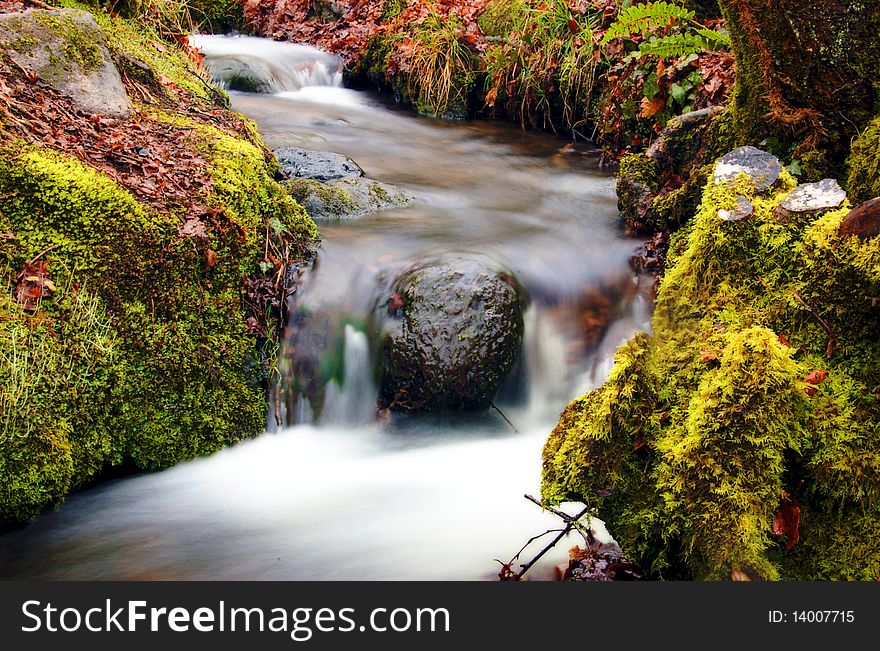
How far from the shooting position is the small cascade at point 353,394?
4.62m

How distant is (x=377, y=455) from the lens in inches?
176

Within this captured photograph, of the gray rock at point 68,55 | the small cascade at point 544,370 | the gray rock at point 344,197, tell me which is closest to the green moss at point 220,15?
the gray rock at point 344,197

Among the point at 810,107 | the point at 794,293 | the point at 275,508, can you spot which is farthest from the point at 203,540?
the point at 810,107

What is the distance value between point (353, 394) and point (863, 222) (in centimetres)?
288

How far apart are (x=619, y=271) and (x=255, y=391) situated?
2600 mm

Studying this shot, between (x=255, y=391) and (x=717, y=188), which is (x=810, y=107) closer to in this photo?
(x=717, y=188)

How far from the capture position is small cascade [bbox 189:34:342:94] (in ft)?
29.7

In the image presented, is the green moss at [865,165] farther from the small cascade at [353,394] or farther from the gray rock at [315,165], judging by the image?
the gray rock at [315,165]

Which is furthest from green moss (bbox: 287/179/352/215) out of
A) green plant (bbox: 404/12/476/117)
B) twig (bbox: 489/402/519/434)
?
green plant (bbox: 404/12/476/117)

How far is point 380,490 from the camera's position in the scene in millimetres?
4191

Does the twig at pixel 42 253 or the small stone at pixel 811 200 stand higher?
the small stone at pixel 811 200

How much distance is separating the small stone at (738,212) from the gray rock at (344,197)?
3257mm

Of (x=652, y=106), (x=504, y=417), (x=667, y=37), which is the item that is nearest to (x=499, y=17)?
(x=652, y=106)

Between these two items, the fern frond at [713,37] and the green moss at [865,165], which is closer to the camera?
the green moss at [865,165]
